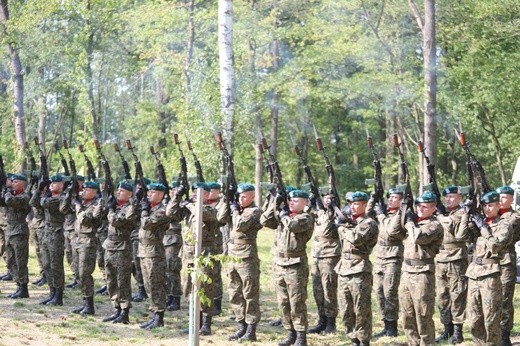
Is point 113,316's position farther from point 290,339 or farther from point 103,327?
point 290,339

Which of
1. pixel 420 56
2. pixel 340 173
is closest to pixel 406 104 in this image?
pixel 420 56

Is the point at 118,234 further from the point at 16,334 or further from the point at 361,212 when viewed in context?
the point at 361,212

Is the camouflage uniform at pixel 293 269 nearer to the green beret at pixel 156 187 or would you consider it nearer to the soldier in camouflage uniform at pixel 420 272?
the soldier in camouflage uniform at pixel 420 272

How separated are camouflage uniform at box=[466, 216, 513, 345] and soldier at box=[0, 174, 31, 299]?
7.05 metres

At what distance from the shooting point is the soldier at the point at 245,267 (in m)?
10.8

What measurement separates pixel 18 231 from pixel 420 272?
667cm

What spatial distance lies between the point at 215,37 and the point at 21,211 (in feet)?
46.2

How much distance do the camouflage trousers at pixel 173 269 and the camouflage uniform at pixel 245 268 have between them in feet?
6.96

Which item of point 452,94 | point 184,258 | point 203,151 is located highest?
point 452,94

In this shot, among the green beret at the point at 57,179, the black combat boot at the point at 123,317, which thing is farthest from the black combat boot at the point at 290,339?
the green beret at the point at 57,179

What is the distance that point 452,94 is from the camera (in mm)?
23375

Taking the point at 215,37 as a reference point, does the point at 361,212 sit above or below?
below

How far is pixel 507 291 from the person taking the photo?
10109mm

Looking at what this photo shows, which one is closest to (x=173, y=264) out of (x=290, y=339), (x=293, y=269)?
(x=290, y=339)
